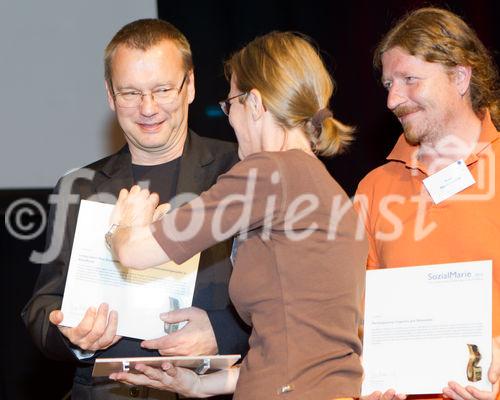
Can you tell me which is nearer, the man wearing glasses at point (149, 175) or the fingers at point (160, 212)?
the fingers at point (160, 212)

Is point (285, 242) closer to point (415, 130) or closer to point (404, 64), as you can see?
point (415, 130)

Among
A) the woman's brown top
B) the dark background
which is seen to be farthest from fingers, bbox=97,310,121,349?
the dark background

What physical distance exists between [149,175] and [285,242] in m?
0.90

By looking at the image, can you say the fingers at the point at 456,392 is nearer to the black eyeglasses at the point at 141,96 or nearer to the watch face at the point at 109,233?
the watch face at the point at 109,233

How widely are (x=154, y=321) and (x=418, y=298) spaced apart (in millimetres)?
767

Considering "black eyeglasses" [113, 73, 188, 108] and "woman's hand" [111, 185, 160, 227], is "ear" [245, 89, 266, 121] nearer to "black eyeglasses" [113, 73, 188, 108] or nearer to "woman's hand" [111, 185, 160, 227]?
"woman's hand" [111, 185, 160, 227]

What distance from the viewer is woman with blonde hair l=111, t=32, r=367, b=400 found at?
2.12 metres

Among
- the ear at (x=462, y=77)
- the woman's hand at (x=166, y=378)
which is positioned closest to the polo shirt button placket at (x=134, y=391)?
the woman's hand at (x=166, y=378)

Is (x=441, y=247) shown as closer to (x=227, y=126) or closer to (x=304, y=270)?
(x=304, y=270)

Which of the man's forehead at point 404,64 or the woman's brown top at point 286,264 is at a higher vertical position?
the man's forehead at point 404,64

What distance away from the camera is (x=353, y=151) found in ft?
15.1

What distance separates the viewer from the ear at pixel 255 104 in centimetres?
230

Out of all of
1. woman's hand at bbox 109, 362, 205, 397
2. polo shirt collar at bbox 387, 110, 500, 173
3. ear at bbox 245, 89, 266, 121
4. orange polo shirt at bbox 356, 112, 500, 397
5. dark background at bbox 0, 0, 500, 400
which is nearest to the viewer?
ear at bbox 245, 89, 266, 121

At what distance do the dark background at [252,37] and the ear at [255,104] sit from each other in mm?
2251
